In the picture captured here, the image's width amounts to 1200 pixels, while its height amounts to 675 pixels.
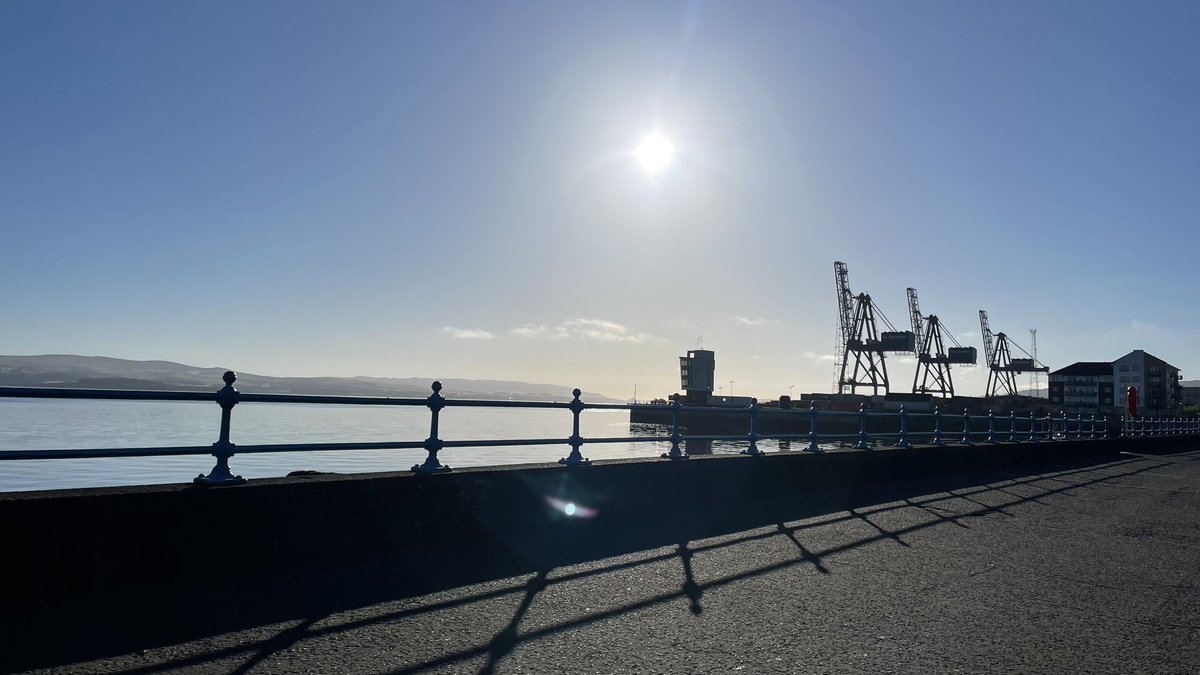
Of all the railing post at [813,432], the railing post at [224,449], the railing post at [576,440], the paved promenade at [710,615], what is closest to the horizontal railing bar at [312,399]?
the railing post at [224,449]

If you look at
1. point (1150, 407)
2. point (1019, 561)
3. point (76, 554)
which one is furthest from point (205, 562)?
point (1150, 407)

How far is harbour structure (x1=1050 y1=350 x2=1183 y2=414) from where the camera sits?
124750 mm

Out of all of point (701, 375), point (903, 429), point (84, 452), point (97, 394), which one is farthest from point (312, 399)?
point (701, 375)

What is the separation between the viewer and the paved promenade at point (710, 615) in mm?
3896

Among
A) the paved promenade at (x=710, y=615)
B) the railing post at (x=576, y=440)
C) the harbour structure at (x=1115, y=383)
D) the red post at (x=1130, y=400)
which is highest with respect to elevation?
the harbour structure at (x=1115, y=383)

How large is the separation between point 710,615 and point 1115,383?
153 metres

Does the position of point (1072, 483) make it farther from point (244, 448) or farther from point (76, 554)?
point (76, 554)

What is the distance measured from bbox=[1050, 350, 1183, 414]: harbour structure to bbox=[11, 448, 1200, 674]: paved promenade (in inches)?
5454

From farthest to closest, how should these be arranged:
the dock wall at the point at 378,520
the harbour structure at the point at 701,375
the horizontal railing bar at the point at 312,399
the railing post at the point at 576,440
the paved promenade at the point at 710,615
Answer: the harbour structure at the point at 701,375 < the railing post at the point at 576,440 < the horizontal railing bar at the point at 312,399 < the dock wall at the point at 378,520 < the paved promenade at the point at 710,615

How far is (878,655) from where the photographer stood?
13.3ft

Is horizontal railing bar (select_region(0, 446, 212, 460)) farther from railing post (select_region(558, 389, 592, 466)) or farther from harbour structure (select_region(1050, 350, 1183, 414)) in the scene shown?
harbour structure (select_region(1050, 350, 1183, 414))

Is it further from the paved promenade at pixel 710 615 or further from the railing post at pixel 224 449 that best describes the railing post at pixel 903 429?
the railing post at pixel 224 449

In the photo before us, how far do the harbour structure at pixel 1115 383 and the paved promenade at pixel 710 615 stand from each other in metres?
139

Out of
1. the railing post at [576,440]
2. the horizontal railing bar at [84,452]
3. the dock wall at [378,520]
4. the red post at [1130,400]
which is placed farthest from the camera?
the red post at [1130,400]
